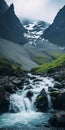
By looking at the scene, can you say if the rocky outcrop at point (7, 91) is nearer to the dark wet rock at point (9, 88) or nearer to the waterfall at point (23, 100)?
the dark wet rock at point (9, 88)

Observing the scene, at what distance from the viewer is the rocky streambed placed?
82625 mm

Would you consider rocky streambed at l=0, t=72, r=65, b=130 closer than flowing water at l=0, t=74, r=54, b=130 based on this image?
Yes

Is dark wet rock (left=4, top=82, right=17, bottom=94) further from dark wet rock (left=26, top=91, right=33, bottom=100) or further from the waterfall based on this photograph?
dark wet rock (left=26, top=91, right=33, bottom=100)

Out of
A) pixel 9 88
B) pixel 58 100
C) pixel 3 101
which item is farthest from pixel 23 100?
pixel 58 100

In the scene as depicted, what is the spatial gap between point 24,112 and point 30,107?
4.55 metres

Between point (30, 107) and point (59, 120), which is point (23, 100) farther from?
point (59, 120)

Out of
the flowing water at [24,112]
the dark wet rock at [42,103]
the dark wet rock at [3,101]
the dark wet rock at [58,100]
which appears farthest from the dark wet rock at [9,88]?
the dark wet rock at [58,100]

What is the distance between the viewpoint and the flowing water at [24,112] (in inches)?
3442

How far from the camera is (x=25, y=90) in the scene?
406ft

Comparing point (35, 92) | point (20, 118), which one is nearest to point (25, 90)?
point (35, 92)

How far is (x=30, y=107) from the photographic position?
108 metres

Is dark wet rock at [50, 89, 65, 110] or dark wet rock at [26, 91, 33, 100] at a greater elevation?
dark wet rock at [26, 91, 33, 100]

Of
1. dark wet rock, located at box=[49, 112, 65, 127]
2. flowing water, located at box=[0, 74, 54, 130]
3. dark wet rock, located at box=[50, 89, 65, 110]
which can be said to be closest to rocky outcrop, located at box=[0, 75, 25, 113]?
flowing water, located at box=[0, 74, 54, 130]

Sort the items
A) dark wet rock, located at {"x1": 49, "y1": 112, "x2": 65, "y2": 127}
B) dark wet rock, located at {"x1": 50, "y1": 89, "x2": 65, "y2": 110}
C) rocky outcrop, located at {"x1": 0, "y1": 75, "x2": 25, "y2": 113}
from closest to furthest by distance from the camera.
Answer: dark wet rock, located at {"x1": 49, "y1": 112, "x2": 65, "y2": 127}, dark wet rock, located at {"x1": 50, "y1": 89, "x2": 65, "y2": 110}, rocky outcrop, located at {"x1": 0, "y1": 75, "x2": 25, "y2": 113}
